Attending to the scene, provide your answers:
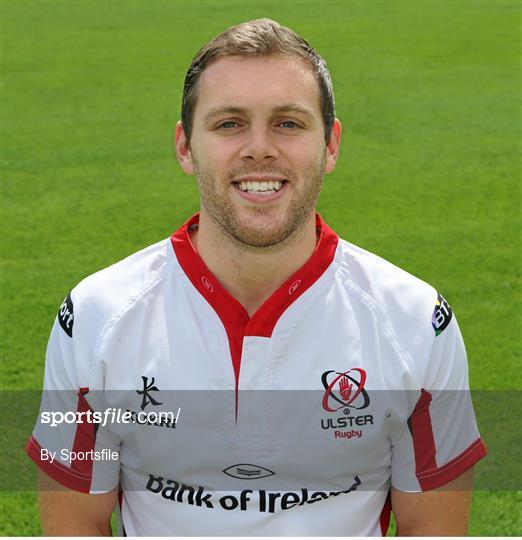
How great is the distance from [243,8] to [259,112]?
20118 millimetres

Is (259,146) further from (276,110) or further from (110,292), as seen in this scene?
(110,292)

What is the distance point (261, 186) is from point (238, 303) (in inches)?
14.7

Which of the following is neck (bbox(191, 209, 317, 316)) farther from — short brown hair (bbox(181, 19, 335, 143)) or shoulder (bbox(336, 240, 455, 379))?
short brown hair (bbox(181, 19, 335, 143))

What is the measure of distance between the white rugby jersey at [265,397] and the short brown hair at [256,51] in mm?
514

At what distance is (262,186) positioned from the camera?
269cm

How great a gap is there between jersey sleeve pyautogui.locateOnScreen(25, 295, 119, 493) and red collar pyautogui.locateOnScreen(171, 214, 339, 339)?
0.39 meters

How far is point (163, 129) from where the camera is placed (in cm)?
1228

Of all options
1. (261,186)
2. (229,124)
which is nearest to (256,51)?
(229,124)

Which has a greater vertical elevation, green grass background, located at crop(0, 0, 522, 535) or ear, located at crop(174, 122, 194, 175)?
ear, located at crop(174, 122, 194, 175)

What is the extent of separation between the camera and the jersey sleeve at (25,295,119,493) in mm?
2744

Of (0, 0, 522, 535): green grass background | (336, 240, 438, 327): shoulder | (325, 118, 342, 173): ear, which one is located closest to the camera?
(336, 240, 438, 327): shoulder

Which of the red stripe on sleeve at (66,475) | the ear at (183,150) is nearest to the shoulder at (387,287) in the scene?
the ear at (183,150)

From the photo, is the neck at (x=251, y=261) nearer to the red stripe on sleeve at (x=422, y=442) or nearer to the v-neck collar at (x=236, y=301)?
the v-neck collar at (x=236, y=301)

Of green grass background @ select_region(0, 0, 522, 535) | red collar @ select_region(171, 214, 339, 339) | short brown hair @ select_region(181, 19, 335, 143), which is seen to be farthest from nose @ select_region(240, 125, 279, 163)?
green grass background @ select_region(0, 0, 522, 535)
